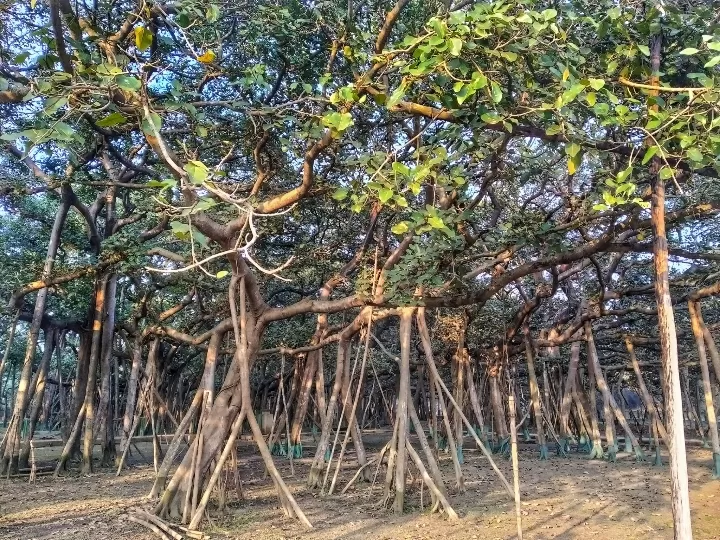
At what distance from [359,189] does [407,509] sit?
3819mm

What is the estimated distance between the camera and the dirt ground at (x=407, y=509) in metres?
5.26

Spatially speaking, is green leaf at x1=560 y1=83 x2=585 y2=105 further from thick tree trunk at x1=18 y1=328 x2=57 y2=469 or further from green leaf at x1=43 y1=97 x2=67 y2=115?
thick tree trunk at x1=18 y1=328 x2=57 y2=469

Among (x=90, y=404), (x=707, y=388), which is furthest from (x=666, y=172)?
(x=90, y=404)

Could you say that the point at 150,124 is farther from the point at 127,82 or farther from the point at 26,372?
the point at 26,372

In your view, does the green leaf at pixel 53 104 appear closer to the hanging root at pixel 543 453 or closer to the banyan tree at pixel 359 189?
the banyan tree at pixel 359 189

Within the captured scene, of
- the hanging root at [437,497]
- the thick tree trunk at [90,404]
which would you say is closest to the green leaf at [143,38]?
the hanging root at [437,497]

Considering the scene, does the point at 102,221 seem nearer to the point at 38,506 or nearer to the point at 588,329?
the point at 38,506

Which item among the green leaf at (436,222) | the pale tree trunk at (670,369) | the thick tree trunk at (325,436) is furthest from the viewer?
the thick tree trunk at (325,436)

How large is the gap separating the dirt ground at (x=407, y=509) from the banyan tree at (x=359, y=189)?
0.35 metres

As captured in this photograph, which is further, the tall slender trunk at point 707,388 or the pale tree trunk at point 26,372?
the pale tree trunk at point 26,372

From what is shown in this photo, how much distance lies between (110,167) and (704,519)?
9268 mm

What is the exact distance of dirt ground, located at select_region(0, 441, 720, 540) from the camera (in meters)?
5.26

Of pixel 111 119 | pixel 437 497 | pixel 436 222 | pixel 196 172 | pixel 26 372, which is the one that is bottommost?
pixel 437 497

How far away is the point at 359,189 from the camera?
4145 mm
